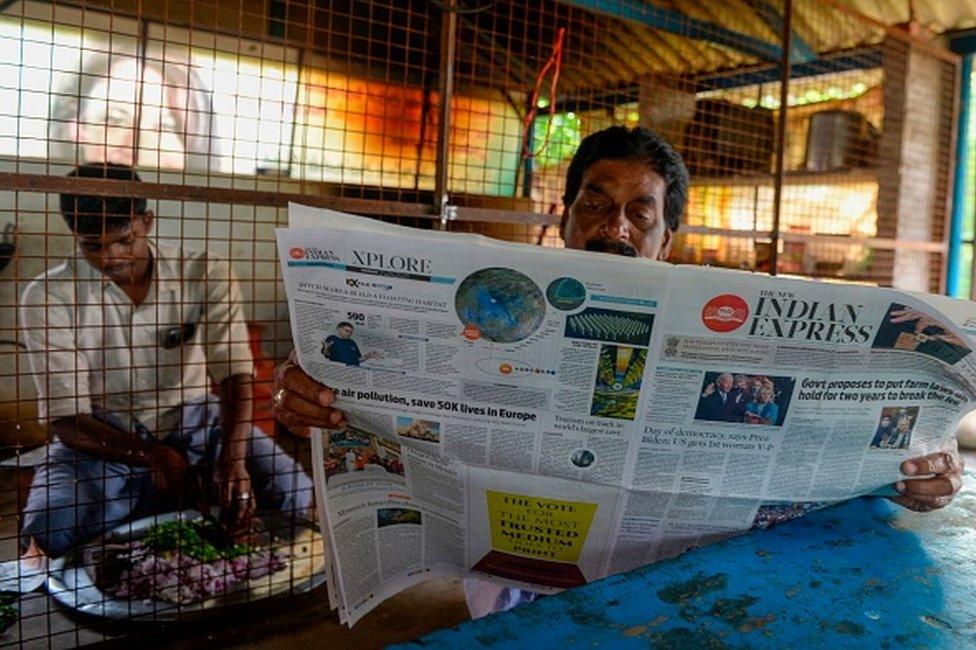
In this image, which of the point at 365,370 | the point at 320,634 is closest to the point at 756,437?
the point at 365,370

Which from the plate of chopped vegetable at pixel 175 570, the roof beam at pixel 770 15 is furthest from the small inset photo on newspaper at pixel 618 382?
the roof beam at pixel 770 15

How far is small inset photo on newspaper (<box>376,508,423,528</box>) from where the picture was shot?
1.12m

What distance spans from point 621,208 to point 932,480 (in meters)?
0.76

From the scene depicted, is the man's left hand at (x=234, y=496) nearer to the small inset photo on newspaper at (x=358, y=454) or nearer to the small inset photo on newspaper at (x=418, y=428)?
the small inset photo on newspaper at (x=358, y=454)

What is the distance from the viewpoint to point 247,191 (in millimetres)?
1844

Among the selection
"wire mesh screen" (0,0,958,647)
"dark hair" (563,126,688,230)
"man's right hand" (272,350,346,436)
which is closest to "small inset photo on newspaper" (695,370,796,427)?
"man's right hand" (272,350,346,436)

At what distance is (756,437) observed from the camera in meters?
1.01

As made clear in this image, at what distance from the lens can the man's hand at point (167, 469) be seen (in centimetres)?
232

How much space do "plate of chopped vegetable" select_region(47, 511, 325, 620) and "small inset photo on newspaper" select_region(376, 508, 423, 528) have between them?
46.1 inches

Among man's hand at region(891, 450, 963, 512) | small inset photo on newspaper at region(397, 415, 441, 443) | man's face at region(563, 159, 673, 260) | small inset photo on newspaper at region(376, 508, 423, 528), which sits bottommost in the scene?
small inset photo on newspaper at region(376, 508, 423, 528)

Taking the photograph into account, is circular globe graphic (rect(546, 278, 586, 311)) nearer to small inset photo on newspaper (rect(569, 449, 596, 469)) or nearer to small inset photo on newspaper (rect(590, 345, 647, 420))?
small inset photo on newspaper (rect(590, 345, 647, 420))

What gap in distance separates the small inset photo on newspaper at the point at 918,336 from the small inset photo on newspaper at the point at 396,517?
0.68 meters

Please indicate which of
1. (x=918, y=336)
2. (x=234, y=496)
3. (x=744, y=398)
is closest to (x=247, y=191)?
(x=234, y=496)

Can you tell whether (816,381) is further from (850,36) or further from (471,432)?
(850,36)
